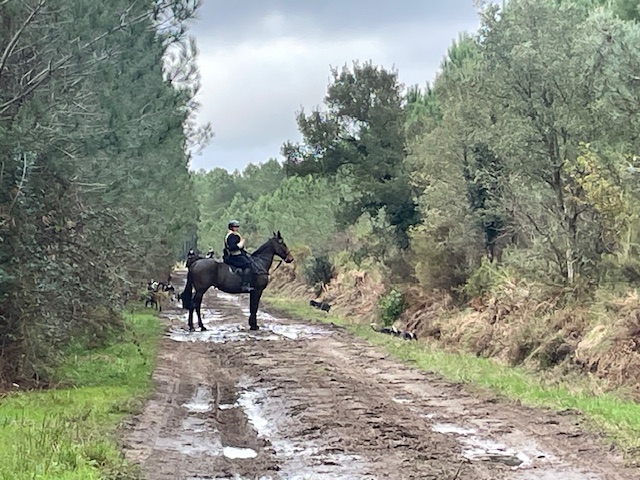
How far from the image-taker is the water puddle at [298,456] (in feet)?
25.4

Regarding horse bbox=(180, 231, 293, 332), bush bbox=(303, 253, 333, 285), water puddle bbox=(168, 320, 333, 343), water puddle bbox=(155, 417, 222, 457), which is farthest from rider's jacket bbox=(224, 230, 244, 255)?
bush bbox=(303, 253, 333, 285)

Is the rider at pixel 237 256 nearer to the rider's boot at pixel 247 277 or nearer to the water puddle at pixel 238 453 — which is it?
the rider's boot at pixel 247 277

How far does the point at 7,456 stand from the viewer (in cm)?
762

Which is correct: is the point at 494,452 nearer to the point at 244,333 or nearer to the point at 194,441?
the point at 194,441

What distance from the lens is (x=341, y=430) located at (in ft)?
31.5

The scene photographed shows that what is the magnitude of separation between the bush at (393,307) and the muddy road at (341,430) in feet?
30.9

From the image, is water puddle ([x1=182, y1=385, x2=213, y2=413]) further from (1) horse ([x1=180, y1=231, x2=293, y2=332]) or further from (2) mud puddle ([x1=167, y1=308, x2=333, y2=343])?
(1) horse ([x1=180, y1=231, x2=293, y2=332])

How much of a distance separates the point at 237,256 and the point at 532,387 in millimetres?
11943

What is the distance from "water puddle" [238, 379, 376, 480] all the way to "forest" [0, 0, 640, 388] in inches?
145

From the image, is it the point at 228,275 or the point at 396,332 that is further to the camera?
the point at 228,275

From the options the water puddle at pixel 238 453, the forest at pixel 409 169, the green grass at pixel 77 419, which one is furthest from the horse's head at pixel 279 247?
the water puddle at pixel 238 453

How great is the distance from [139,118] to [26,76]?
2.26 metres

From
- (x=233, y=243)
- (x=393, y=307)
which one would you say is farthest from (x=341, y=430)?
(x=393, y=307)

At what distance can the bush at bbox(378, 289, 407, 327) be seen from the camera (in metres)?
25.3
